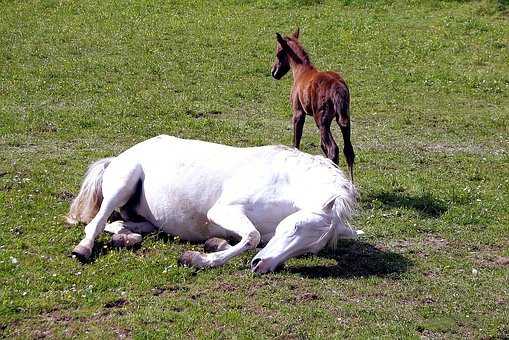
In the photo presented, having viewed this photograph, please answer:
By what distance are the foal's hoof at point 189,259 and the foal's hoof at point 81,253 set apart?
0.77 m

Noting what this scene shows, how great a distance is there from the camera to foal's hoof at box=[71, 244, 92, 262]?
721 cm

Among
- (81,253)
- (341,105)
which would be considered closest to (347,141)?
(341,105)

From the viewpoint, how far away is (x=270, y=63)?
17594mm

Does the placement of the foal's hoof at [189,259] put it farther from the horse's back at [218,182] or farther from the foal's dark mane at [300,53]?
the foal's dark mane at [300,53]

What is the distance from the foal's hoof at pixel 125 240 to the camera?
752 cm

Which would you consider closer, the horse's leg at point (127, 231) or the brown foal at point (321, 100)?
the horse's leg at point (127, 231)

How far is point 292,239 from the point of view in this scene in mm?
6727

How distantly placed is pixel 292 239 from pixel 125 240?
157 cm

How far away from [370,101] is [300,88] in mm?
5028

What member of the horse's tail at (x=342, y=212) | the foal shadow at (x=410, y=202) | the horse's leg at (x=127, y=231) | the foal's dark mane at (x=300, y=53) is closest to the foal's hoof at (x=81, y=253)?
the horse's leg at (x=127, y=231)

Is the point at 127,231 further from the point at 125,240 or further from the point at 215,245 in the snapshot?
the point at 215,245

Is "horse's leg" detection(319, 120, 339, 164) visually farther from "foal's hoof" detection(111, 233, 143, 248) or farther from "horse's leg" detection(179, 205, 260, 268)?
"foal's hoof" detection(111, 233, 143, 248)

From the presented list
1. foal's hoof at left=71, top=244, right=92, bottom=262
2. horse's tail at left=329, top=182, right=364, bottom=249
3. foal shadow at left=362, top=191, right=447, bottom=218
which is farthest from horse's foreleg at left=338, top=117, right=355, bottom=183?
foal's hoof at left=71, top=244, right=92, bottom=262

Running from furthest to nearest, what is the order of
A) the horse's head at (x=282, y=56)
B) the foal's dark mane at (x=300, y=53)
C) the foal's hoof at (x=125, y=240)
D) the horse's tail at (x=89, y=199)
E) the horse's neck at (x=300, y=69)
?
the horse's head at (x=282, y=56), the foal's dark mane at (x=300, y=53), the horse's neck at (x=300, y=69), the horse's tail at (x=89, y=199), the foal's hoof at (x=125, y=240)
